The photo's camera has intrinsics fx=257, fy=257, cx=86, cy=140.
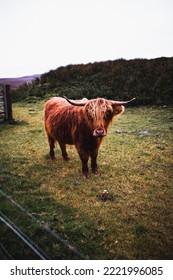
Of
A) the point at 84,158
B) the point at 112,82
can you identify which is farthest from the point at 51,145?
the point at 112,82

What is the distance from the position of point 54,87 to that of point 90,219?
1424cm

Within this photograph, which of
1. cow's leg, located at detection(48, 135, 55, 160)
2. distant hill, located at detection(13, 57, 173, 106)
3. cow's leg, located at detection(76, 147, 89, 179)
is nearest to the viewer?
cow's leg, located at detection(76, 147, 89, 179)

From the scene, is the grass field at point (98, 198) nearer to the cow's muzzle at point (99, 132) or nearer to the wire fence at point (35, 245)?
the wire fence at point (35, 245)

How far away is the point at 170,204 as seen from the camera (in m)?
3.91

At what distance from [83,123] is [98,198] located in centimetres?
131

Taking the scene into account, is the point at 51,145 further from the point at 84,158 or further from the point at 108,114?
the point at 108,114

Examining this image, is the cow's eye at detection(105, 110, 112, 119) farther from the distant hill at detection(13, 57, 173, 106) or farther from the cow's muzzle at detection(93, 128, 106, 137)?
the distant hill at detection(13, 57, 173, 106)

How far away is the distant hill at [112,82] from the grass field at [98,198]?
6.03 m

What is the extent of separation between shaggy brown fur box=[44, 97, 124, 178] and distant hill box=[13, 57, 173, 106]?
305 inches

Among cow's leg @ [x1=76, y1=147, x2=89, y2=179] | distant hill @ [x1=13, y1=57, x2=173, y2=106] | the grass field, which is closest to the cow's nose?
cow's leg @ [x1=76, y1=147, x2=89, y2=179]

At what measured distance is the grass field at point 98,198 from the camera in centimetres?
301

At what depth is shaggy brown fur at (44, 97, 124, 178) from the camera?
4008 millimetres

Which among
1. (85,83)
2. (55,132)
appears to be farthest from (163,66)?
(55,132)
